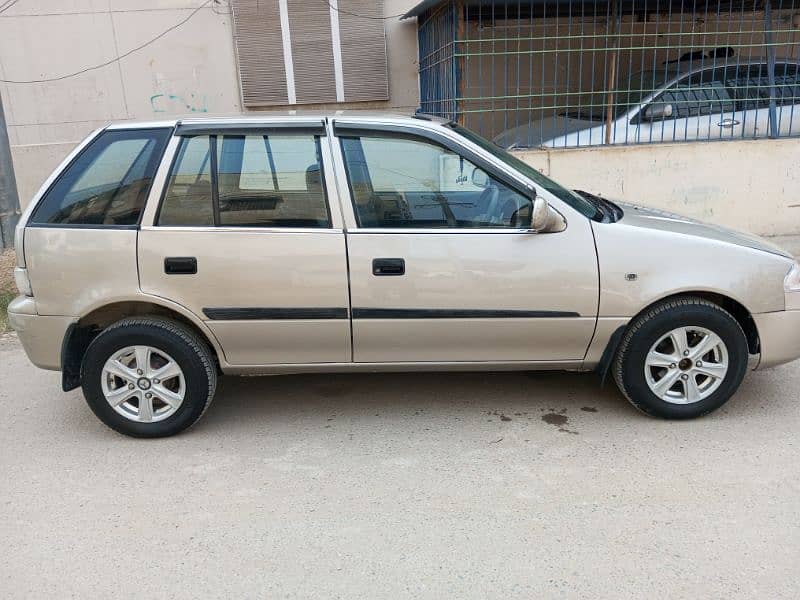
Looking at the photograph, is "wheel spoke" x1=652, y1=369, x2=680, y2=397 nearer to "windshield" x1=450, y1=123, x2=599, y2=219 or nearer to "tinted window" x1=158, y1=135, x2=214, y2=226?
"windshield" x1=450, y1=123, x2=599, y2=219

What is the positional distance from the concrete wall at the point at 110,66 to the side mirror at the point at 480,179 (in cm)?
606

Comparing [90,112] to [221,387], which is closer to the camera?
[221,387]

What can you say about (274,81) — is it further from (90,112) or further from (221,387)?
(221,387)

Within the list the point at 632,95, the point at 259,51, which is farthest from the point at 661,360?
the point at 259,51

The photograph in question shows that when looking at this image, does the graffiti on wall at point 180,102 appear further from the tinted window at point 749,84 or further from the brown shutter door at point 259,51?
the tinted window at point 749,84

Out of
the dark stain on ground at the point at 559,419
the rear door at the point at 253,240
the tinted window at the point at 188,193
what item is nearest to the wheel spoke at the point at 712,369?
the dark stain on ground at the point at 559,419

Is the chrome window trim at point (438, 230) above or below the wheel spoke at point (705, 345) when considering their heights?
above

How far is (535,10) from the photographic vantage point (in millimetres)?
8406

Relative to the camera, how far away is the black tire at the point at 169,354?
3.73 metres

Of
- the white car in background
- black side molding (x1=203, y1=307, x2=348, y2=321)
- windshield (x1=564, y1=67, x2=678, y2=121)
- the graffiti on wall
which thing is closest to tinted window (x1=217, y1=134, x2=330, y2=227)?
black side molding (x1=203, y1=307, x2=348, y2=321)

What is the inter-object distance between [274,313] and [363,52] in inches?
252

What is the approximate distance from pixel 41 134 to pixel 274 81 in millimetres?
3264

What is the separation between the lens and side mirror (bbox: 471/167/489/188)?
3.78m

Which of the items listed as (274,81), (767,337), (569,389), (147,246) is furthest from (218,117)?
(274,81)
